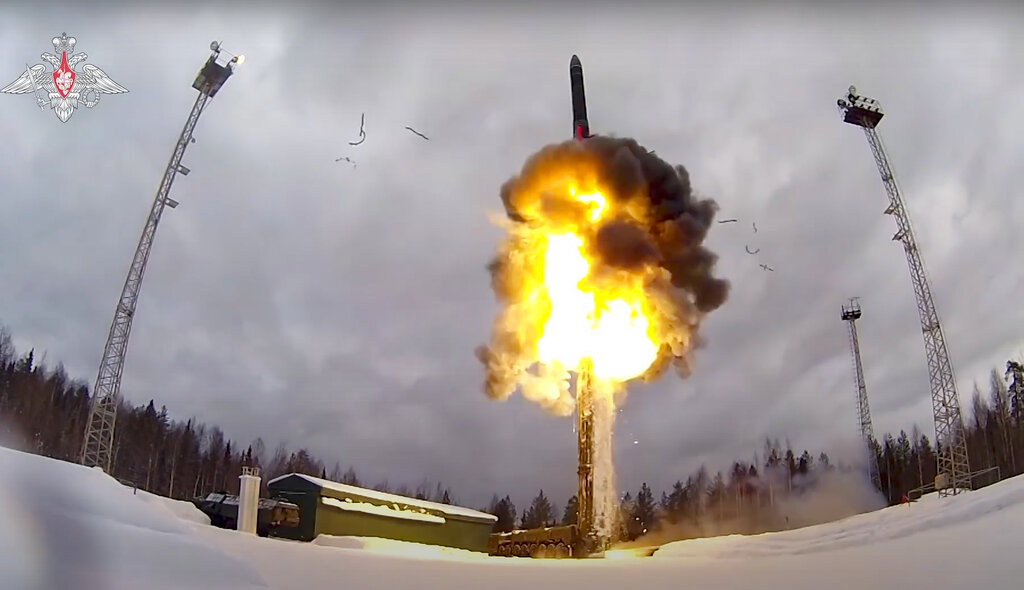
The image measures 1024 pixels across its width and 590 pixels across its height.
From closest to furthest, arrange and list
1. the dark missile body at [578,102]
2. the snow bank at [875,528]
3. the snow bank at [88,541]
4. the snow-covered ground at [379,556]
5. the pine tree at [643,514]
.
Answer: the snow bank at [88,541]
the snow-covered ground at [379,556]
the snow bank at [875,528]
the dark missile body at [578,102]
the pine tree at [643,514]

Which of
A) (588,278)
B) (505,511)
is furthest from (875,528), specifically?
(505,511)

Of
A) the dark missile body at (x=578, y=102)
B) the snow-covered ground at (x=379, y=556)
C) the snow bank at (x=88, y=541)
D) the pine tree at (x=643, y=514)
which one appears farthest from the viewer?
the pine tree at (x=643, y=514)

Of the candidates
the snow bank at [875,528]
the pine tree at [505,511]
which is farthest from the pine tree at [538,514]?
the snow bank at [875,528]

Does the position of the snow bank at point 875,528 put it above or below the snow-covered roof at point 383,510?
below

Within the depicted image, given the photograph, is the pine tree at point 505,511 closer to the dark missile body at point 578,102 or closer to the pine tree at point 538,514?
the pine tree at point 538,514

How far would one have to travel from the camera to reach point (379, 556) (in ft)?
68.6

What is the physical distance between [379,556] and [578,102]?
21775mm

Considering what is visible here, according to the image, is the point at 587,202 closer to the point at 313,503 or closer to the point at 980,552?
the point at 980,552

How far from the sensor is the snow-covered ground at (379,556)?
10.4 m

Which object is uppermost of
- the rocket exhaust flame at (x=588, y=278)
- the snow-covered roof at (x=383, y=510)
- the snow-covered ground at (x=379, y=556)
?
the rocket exhaust flame at (x=588, y=278)

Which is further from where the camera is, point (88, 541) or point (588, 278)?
point (588, 278)

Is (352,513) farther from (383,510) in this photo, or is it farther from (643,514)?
(643,514)

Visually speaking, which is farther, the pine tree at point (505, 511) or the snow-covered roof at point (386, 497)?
the pine tree at point (505, 511)

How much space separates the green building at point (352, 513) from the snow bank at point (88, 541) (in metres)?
24.4
